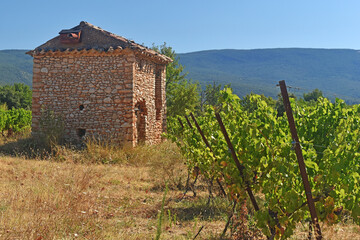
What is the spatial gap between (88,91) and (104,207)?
7133mm

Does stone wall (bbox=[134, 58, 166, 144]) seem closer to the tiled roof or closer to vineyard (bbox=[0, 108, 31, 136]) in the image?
the tiled roof

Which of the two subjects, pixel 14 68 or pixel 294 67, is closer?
pixel 14 68

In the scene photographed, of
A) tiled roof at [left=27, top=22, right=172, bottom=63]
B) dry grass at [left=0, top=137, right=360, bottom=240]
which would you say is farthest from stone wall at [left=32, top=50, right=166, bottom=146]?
dry grass at [left=0, top=137, right=360, bottom=240]

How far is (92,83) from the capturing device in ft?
41.0

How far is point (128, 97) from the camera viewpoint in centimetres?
1213

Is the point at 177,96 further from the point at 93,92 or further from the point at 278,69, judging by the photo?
the point at 278,69

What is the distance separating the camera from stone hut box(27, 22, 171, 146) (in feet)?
40.0

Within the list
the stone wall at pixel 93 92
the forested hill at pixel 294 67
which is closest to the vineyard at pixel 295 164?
the stone wall at pixel 93 92

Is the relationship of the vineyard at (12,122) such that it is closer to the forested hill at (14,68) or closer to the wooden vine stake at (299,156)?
the wooden vine stake at (299,156)

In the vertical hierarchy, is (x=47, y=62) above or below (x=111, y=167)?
above

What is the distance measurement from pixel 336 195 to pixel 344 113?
Result: 1.14 m

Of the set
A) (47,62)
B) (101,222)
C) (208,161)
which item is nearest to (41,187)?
(101,222)

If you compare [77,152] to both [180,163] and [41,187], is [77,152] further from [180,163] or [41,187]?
[41,187]

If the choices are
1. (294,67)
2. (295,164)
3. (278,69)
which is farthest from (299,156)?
(294,67)
